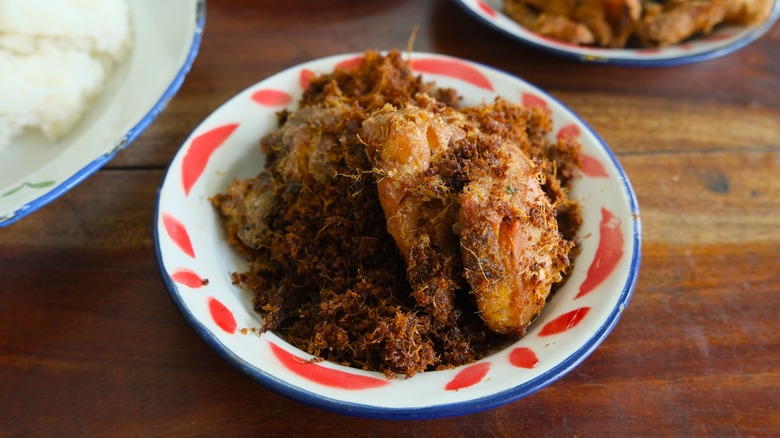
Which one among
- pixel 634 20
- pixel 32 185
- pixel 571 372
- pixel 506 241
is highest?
pixel 634 20

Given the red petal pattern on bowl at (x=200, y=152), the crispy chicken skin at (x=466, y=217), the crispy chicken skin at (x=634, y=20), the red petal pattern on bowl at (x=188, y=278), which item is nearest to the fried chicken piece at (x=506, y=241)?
the crispy chicken skin at (x=466, y=217)

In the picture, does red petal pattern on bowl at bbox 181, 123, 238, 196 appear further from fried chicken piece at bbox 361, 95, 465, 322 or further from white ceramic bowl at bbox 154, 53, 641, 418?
fried chicken piece at bbox 361, 95, 465, 322

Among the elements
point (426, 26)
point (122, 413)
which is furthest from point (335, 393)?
point (426, 26)

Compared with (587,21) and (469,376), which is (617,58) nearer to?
(587,21)

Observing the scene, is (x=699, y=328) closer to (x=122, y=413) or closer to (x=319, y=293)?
(x=319, y=293)

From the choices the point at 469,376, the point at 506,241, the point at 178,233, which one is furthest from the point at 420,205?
the point at 178,233

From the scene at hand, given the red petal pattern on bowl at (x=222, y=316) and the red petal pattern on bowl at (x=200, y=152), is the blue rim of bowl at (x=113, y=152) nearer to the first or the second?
the red petal pattern on bowl at (x=200, y=152)
